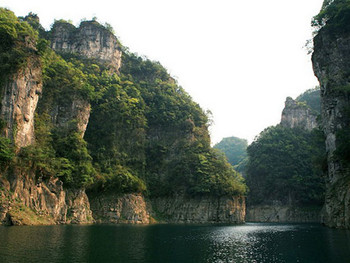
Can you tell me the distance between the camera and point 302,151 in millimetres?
89250

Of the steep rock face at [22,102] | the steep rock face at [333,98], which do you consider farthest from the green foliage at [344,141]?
the steep rock face at [22,102]

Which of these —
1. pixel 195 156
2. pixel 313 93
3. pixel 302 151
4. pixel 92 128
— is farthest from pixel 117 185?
pixel 313 93

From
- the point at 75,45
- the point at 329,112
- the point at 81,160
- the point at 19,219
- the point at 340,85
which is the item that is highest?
the point at 75,45

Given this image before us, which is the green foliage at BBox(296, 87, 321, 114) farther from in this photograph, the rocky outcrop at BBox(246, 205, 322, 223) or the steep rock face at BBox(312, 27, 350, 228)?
the steep rock face at BBox(312, 27, 350, 228)

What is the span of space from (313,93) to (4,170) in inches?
4698

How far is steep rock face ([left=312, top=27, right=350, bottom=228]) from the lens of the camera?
127 feet

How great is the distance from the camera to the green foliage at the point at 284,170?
83812 millimetres

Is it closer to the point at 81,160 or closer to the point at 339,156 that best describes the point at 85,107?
the point at 81,160

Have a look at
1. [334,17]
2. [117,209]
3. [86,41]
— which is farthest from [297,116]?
[117,209]

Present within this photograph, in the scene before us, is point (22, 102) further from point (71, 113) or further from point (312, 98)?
point (312, 98)

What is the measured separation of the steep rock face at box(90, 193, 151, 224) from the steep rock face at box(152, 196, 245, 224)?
24.8ft

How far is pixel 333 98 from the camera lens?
144 feet

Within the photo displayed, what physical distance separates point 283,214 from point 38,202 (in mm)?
66045

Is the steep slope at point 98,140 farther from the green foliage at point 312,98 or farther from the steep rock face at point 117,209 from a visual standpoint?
the green foliage at point 312,98
